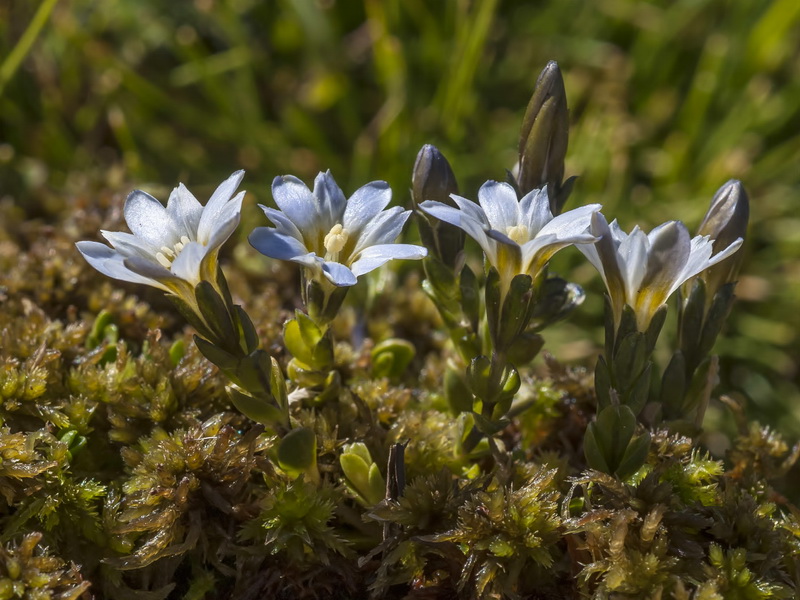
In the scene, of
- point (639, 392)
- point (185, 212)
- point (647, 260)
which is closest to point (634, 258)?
point (647, 260)

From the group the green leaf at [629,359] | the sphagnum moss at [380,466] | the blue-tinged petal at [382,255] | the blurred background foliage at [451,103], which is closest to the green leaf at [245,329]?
the sphagnum moss at [380,466]

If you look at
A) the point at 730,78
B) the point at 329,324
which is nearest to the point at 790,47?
the point at 730,78

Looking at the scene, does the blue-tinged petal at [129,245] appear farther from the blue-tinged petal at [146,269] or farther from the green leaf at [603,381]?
the green leaf at [603,381]

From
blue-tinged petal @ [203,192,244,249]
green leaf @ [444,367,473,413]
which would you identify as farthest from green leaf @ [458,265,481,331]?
blue-tinged petal @ [203,192,244,249]

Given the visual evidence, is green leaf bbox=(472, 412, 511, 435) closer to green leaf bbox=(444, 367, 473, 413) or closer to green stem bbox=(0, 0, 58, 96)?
green leaf bbox=(444, 367, 473, 413)

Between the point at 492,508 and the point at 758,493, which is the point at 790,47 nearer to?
the point at 758,493

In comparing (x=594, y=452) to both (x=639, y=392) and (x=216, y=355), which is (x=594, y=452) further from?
(x=216, y=355)
